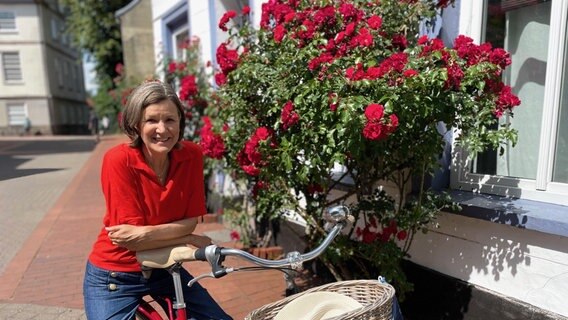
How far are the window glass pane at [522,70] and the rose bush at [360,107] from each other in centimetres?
24

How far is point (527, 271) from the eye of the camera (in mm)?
2443

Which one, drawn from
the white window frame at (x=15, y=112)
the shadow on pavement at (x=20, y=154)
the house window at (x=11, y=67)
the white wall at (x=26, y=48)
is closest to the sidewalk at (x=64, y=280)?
the shadow on pavement at (x=20, y=154)

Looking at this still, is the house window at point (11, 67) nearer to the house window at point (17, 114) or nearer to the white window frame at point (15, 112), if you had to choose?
the white window frame at point (15, 112)

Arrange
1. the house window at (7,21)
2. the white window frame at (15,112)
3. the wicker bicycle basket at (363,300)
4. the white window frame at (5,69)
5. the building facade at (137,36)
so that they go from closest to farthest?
the wicker bicycle basket at (363,300) → the building facade at (137,36) → the white window frame at (5,69) → the house window at (7,21) → the white window frame at (15,112)

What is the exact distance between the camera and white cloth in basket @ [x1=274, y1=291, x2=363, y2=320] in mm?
1508

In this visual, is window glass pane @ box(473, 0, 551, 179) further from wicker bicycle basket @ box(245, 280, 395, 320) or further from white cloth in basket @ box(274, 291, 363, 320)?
white cloth in basket @ box(274, 291, 363, 320)

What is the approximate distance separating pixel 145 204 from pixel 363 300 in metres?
0.96

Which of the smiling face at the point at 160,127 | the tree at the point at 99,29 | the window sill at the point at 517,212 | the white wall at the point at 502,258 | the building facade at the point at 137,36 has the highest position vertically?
the tree at the point at 99,29

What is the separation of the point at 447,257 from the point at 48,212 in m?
6.35

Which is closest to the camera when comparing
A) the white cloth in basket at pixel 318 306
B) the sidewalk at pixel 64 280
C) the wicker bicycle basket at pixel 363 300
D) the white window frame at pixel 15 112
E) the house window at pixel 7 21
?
the wicker bicycle basket at pixel 363 300

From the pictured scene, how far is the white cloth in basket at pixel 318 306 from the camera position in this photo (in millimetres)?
1508

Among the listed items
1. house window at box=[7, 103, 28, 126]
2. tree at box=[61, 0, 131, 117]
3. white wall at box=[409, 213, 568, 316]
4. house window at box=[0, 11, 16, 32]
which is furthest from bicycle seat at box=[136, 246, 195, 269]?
house window at box=[0, 11, 16, 32]

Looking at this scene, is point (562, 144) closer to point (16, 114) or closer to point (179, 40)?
point (179, 40)

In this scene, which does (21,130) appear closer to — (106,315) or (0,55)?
(0,55)
